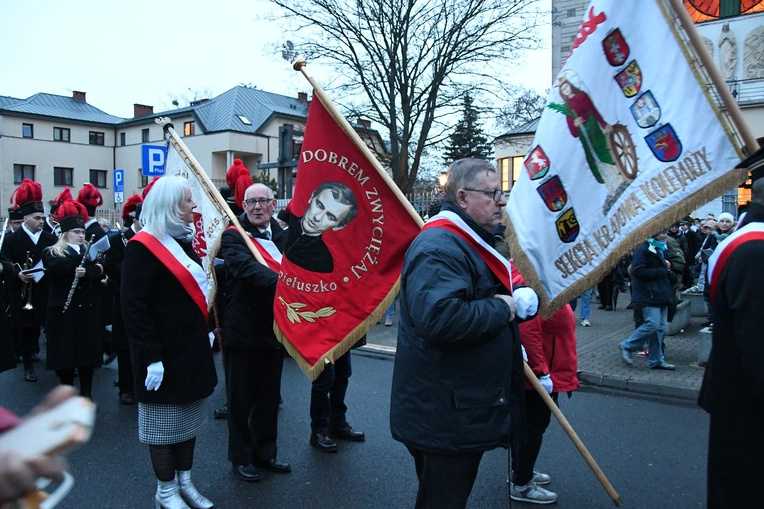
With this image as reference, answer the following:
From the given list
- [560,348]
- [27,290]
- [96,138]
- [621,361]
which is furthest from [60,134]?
[560,348]

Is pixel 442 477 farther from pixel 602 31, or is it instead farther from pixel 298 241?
pixel 602 31

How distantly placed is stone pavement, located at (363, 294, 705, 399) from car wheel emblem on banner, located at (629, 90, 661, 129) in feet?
15.1

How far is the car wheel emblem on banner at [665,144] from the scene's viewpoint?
287cm

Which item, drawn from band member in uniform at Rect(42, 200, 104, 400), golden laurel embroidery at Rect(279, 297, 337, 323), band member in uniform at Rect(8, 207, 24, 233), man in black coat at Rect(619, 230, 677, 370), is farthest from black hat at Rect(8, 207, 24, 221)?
man in black coat at Rect(619, 230, 677, 370)

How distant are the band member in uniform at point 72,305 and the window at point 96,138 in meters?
48.8

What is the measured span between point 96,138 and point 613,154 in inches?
2118

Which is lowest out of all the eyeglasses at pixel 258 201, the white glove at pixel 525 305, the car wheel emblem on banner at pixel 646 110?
the white glove at pixel 525 305

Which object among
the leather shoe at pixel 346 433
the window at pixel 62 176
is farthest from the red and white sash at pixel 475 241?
the window at pixel 62 176

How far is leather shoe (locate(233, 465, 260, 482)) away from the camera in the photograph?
4.35m

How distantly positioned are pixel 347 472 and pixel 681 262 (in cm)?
618

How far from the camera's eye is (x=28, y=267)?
763cm

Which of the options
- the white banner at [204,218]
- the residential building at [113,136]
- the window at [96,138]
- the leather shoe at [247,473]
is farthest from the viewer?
the window at [96,138]

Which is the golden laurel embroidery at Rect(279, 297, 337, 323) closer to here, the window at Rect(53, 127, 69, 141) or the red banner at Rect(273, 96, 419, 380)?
the red banner at Rect(273, 96, 419, 380)

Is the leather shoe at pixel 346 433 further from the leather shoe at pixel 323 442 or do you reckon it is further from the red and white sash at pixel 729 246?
the red and white sash at pixel 729 246
